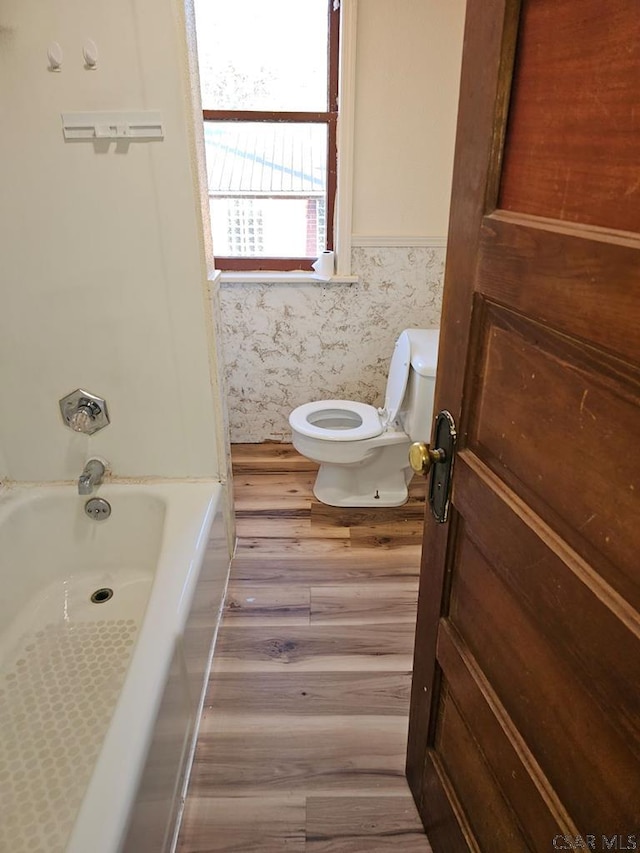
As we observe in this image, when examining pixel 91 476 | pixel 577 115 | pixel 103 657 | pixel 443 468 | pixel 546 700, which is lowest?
pixel 103 657

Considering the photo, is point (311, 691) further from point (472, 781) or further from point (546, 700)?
point (546, 700)

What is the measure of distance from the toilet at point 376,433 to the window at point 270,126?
80cm

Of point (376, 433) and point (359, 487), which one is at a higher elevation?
point (376, 433)

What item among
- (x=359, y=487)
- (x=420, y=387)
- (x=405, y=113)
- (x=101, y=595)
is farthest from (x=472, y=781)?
(x=405, y=113)

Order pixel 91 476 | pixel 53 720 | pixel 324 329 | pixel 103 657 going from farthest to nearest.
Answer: pixel 324 329 < pixel 91 476 < pixel 103 657 < pixel 53 720

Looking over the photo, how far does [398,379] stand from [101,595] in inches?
57.8

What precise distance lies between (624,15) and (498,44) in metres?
0.20

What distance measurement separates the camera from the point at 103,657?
5.18 ft

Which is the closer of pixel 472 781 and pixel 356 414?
pixel 472 781

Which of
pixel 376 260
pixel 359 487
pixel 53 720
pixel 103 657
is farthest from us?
pixel 376 260

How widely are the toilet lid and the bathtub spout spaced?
124cm

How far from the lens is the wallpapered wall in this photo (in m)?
2.73

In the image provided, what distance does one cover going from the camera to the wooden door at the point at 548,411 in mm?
555

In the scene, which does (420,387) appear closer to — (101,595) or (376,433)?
(376,433)
